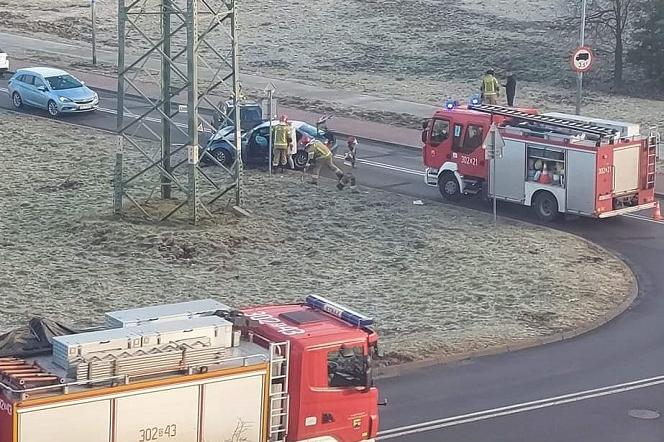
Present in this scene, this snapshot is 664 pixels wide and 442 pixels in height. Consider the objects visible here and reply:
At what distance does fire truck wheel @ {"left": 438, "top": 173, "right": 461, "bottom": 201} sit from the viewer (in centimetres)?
3234

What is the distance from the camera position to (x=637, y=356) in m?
21.5

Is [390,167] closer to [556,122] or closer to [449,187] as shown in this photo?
[449,187]

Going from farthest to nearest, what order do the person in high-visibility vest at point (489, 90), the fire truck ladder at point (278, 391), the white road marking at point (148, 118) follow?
the white road marking at point (148, 118), the person in high-visibility vest at point (489, 90), the fire truck ladder at point (278, 391)

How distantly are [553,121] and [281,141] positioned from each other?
25.6 ft

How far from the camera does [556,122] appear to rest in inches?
1204

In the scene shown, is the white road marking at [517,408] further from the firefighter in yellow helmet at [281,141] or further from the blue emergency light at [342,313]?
the firefighter in yellow helmet at [281,141]

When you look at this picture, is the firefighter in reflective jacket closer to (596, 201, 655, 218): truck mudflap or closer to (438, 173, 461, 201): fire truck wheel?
(438, 173, 461, 201): fire truck wheel

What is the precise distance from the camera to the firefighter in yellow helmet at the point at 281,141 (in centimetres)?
3488

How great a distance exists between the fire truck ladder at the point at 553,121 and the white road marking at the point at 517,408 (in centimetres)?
1056

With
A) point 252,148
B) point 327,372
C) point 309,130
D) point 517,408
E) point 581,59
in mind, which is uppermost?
point 581,59

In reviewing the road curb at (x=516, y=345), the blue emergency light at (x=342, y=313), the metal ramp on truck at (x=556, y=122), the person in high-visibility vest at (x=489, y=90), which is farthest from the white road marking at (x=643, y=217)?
Answer: the blue emergency light at (x=342, y=313)

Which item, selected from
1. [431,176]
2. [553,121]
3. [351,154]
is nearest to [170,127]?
[351,154]

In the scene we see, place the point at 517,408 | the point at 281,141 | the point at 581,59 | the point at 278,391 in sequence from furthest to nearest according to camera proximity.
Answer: the point at 581,59 → the point at 281,141 → the point at 517,408 → the point at 278,391

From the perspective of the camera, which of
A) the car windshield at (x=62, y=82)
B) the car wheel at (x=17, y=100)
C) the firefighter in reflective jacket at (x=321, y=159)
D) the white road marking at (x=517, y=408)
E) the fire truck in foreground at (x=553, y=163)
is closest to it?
the white road marking at (x=517, y=408)
